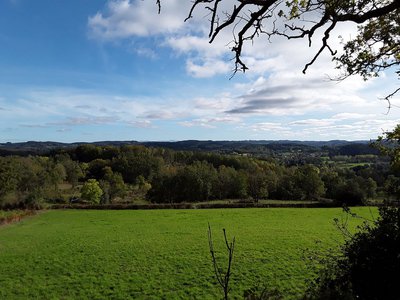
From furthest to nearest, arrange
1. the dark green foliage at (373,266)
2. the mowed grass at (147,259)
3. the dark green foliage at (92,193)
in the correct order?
the dark green foliage at (92,193)
the mowed grass at (147,259)
the dark green foliage at (373,266)

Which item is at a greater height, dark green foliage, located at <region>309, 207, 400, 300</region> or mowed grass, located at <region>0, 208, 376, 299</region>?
dark green foliage, located at <region>309, 207, 400, 300</region>

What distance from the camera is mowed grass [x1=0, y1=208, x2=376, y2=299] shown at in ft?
51.1

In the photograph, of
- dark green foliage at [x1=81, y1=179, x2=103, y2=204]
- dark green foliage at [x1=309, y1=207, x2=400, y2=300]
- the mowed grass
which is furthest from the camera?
dark green foliage at [x1=81, y1=179, x2=103, y2=204]

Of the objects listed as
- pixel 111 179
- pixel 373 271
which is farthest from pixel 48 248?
pixel 111 179

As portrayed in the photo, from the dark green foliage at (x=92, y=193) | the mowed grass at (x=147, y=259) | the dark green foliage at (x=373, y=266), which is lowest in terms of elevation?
the dark green foliage at (x=92, y=193)

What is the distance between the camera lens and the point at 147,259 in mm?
20906

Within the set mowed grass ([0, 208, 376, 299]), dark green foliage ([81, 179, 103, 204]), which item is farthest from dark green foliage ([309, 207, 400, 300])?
dark green foliage ([81, 179, 103, 204])

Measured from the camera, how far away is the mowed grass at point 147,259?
51.1 ft

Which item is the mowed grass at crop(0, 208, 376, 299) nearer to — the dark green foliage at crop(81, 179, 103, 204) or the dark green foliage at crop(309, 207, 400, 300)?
the dark green foliage at crop(309, 207, 400, 300)

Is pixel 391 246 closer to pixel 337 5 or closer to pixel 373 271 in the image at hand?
pixel 373 271

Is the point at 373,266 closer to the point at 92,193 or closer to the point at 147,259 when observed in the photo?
the point at 147,259

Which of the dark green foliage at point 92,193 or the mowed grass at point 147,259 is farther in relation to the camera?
the dark green foliage at point 92,193

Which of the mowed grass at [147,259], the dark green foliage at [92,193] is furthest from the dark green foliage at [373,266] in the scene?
the dark green foliage at [92,193]

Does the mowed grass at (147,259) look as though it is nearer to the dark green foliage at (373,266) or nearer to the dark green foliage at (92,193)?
the dark green foliage at (373,266)
